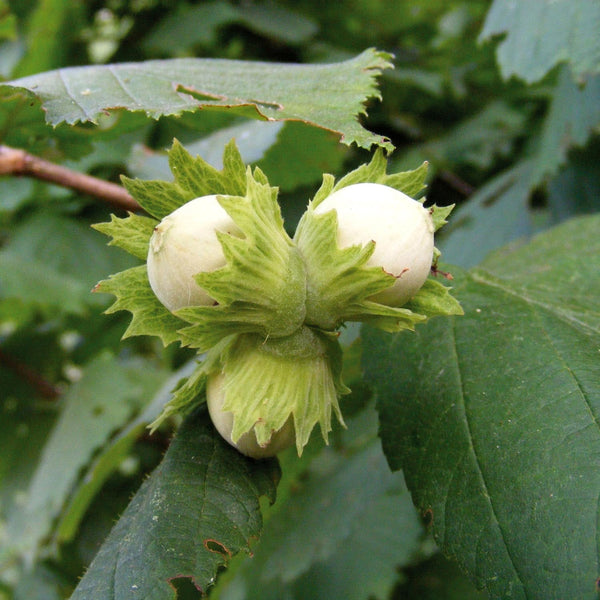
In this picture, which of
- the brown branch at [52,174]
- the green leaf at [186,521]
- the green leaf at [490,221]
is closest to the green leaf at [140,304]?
the green leaf at [186,521]

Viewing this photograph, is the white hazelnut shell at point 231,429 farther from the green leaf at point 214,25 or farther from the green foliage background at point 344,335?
the green leaf at point 214,25

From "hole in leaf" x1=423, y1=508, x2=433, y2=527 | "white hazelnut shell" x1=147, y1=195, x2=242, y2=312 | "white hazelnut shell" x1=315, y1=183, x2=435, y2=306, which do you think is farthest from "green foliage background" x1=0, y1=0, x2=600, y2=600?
"white hazelnut shell" x1=147, y1=195, x2=242, y2=312

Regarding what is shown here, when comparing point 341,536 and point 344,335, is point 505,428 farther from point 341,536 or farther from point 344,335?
point 341,536

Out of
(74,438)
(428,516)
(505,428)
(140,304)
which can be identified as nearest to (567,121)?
(505,428)

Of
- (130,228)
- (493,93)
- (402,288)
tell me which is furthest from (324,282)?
(493,93)

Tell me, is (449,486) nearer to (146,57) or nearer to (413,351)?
(413,351)
